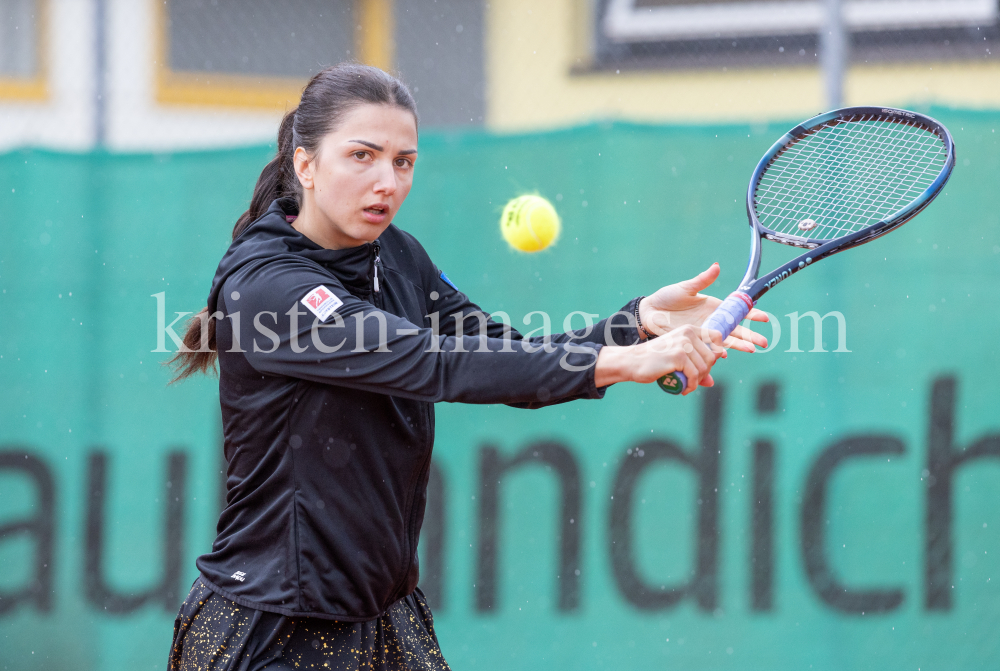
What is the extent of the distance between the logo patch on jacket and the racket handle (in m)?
0.54

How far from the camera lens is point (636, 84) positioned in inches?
168

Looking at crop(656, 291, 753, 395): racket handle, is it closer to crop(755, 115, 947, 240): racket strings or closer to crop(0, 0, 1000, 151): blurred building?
crop(755, 115, 947, 240): racket strings

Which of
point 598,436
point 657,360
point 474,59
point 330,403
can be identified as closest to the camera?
point 657,360

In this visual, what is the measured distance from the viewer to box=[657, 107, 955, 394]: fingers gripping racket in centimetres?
210

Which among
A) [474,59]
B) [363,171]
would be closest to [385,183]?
[363,171]

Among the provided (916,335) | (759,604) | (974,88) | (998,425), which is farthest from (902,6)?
(759,604)

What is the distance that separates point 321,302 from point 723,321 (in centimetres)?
72

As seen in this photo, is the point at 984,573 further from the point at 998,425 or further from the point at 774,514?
the point at 774,514

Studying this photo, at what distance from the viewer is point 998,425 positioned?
3316 millimetres

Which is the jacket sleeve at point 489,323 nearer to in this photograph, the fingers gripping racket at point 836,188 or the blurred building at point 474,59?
the fingers gripping racket at point 836,188

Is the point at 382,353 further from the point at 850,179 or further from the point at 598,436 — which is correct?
the point at 598,436

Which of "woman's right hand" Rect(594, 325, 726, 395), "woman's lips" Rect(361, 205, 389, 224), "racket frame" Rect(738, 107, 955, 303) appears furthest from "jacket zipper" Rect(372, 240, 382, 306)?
"racket frame" Rect(738, 107, 955, 303)

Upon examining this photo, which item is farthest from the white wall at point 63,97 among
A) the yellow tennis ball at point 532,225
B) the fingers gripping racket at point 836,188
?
the fingers gripping racket at point 836,188

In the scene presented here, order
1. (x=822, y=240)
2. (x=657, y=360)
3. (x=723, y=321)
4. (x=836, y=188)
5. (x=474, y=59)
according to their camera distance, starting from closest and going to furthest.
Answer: (x=657, y=360), (x=723, y=321), (x=822, y=240), (x=836, y=188), (x=474, y=59)
